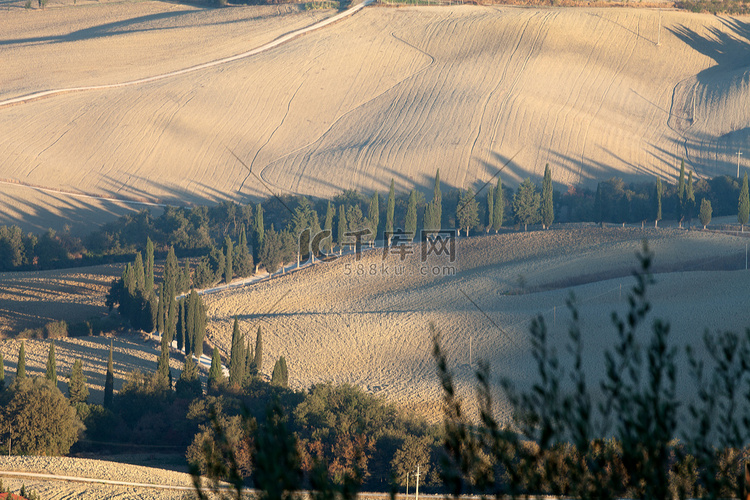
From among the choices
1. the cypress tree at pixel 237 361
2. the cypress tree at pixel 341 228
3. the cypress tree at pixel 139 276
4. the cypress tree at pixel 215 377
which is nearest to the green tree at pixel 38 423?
the cypress tree at pixel 215 377

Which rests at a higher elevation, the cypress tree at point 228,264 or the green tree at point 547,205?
the green tree at point 547,205

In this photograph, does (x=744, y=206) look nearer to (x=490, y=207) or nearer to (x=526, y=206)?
(x=526, y=206)

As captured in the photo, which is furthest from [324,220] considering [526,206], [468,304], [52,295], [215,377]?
[215,377]

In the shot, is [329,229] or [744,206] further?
[329,229]

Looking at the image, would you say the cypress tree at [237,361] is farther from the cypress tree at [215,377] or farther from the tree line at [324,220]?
the tree line at [324,220]

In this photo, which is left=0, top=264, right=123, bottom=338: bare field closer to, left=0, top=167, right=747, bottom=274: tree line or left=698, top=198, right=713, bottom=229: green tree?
left=0, top=167, right=747, bottom=274: tree line

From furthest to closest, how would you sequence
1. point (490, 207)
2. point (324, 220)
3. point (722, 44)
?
1. point (722, 44)
2. point (324, 220)
3. point (490, 207)
